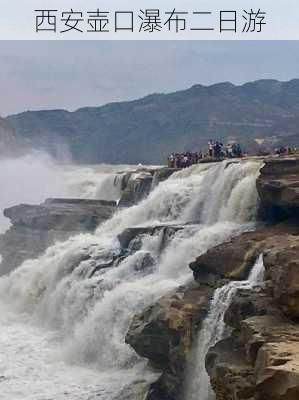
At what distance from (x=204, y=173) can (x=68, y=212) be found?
802cm

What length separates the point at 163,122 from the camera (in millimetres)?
161875

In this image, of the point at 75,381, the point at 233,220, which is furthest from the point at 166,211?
the point at 75,381

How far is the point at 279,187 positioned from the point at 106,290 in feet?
20.1

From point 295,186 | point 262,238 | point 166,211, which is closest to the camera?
point 262,238

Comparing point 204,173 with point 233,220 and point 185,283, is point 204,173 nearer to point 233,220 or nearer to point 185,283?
point 233,220

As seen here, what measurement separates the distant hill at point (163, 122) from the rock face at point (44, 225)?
102 m

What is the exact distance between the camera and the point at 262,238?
53.1 feet

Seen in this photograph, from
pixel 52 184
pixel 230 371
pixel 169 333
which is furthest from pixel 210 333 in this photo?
pixel 52 184

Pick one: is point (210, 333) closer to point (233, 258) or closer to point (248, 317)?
point (248, 317)

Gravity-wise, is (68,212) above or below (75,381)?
above

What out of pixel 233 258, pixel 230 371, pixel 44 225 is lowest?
pixel 230 371

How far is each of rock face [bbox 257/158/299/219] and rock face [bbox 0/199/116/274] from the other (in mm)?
11464

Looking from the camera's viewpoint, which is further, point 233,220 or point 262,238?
point 233,220

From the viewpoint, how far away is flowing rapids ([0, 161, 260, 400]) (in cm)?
1683
